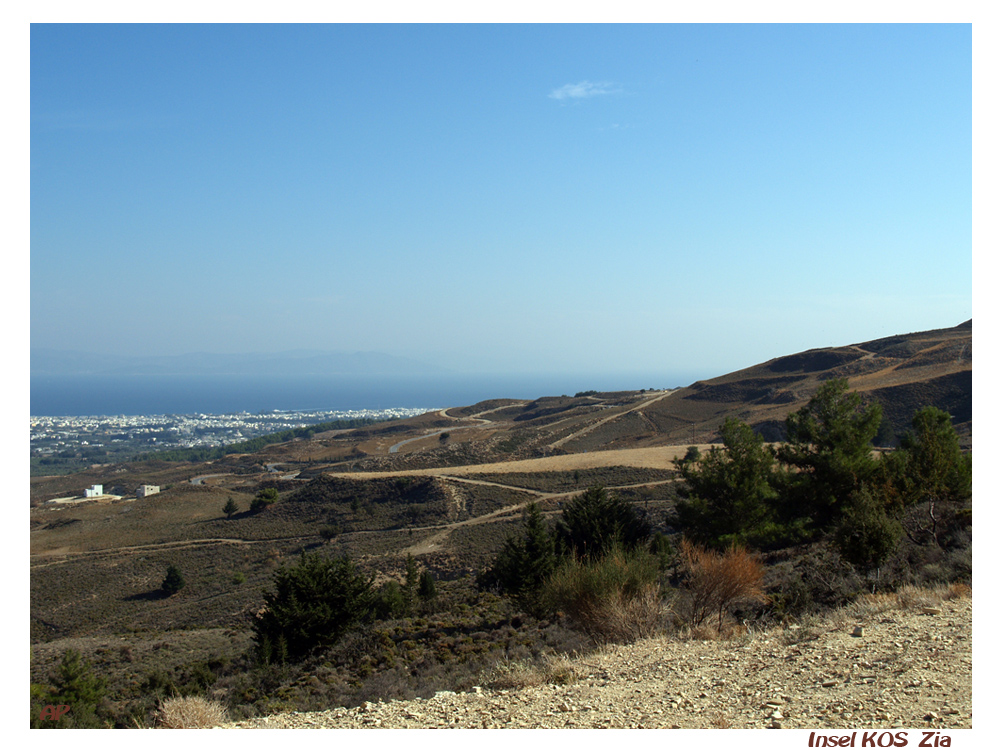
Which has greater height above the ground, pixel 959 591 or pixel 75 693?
pixel 959 591

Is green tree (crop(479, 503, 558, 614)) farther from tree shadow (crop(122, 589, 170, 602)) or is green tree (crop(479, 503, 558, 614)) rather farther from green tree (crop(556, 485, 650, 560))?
tree shadow (crop(122, 589, 170, 602))

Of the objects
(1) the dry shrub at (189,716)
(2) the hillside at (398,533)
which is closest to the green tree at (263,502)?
(2) the hillside at (398,533)

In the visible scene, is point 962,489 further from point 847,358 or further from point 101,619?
point 847,358

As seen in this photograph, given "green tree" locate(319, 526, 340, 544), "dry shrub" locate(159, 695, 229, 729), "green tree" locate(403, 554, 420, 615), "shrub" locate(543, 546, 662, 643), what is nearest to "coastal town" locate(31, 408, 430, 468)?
"green tree" locate(319, 526, 340, 544)

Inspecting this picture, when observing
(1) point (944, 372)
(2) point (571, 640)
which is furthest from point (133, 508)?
(1) point (944, 372)

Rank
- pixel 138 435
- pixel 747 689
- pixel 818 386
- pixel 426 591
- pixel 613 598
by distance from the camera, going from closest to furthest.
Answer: pixel 747 689
pixel 613 598
pixel 426 591
pixel 818 386
pixel 138 435

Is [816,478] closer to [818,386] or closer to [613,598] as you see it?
[613,598]

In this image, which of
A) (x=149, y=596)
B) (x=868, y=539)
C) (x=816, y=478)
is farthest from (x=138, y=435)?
(x=868, y=539)

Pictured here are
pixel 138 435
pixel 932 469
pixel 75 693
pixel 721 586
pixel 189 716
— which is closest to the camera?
pixel 189 716
